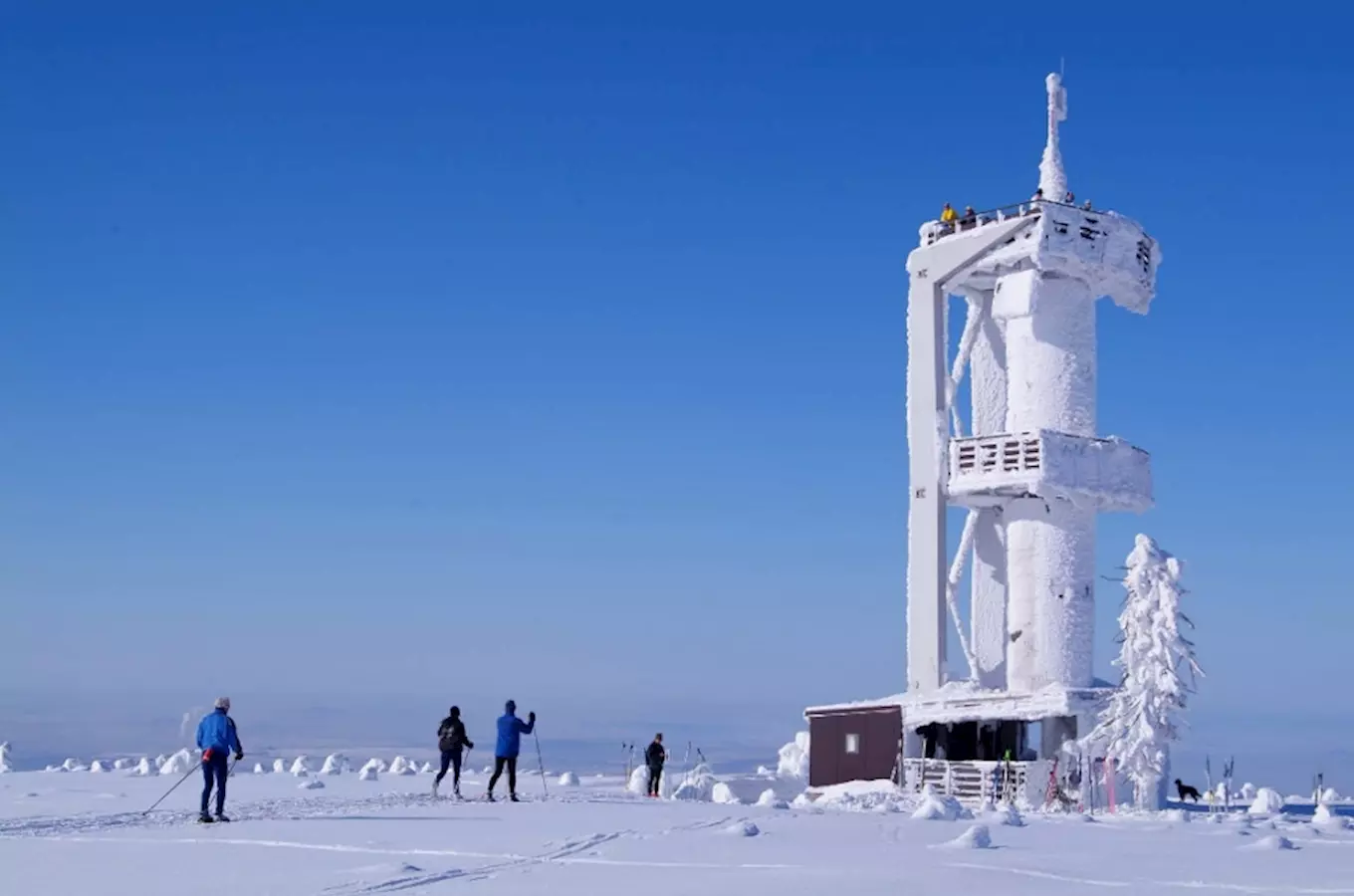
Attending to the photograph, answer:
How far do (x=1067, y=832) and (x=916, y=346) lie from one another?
82.7ft

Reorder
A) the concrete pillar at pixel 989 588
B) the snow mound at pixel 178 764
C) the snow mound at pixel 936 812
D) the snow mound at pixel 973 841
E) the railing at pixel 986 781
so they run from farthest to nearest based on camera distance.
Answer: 1. the concrete pillar at pixel 989 588
2. the snow mound at pixel 178 764
3. the railing at pixel 986 781
4. the snow mound at pixel 936 812
5. the snow mound at pixel 973 841

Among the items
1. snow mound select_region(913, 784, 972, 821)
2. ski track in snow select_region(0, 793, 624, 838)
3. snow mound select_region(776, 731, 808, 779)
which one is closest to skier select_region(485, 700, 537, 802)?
ski track in snow select_region(0, 793, 624, 838)

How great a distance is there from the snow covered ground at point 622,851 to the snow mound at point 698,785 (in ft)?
36.6

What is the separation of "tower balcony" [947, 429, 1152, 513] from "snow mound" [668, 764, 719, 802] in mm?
10496

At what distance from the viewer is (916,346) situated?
150ft

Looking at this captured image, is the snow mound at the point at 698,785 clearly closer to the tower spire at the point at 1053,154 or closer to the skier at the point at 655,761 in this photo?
the skier at the point at 655,761

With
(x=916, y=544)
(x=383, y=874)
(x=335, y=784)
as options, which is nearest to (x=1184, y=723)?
(x=916, y=544)

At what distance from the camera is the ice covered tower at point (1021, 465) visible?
135 ft

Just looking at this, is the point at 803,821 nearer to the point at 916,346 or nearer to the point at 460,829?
the point at 460,829

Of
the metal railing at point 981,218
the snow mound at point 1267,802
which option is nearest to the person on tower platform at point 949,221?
the metal railing at point 981,218

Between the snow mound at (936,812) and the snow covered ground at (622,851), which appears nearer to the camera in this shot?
the snow covered ground at (622,851)

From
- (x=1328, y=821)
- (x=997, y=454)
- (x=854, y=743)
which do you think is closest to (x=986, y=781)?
(x=854, y=743)

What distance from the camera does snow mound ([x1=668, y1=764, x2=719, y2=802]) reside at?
123 ft

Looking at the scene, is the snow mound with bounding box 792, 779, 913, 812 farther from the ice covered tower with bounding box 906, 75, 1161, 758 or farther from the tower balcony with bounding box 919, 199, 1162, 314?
the tower balcony with bounding box 919, 199, 1162, 314
